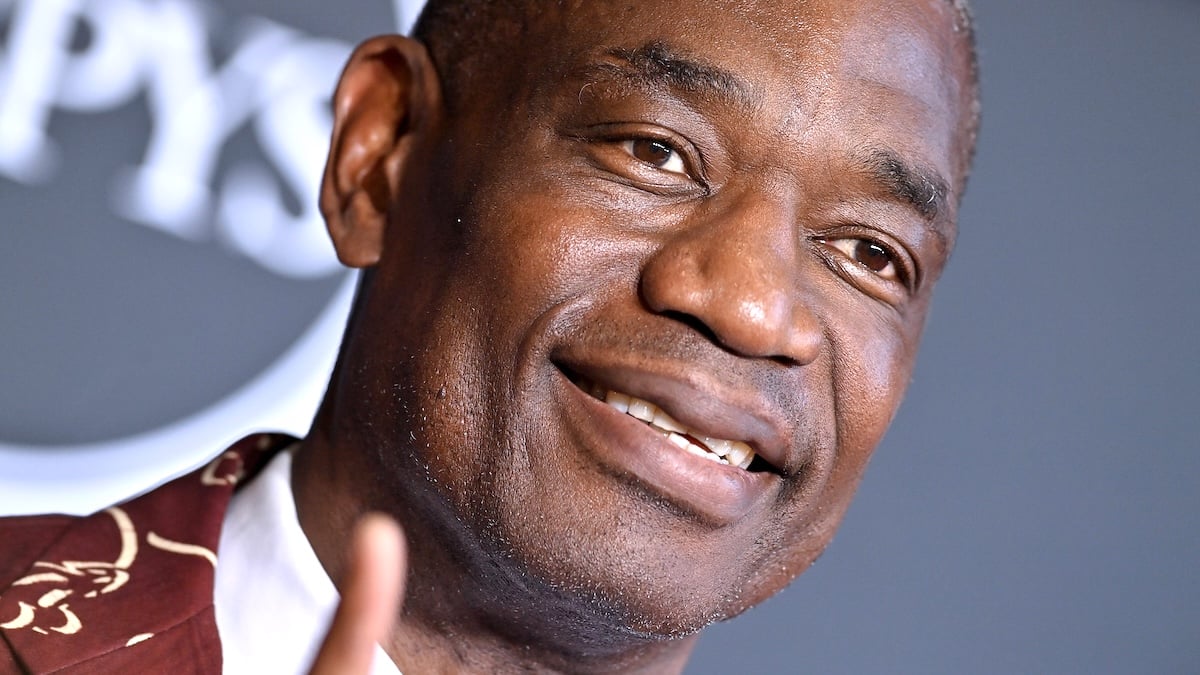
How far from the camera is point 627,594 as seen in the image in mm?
1301

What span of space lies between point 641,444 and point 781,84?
1.19 feet

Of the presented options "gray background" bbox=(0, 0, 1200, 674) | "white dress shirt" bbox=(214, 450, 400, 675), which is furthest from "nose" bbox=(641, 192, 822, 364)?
"gray background" bbox=(0, 0, 1200, 674)

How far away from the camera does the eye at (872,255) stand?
56.1 inches

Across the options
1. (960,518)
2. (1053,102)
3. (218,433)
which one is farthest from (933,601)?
(218,433)

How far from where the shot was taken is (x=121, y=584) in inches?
54.5

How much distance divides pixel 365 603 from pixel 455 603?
613 mm

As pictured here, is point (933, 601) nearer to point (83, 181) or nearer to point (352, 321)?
point (352, 321)

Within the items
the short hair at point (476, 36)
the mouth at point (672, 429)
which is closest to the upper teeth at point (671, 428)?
the mouth at point (672, 429)

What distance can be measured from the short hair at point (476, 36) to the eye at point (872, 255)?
7.7 inches

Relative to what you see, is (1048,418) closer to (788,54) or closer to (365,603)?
(788,54)

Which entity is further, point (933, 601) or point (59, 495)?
point (933, 601)

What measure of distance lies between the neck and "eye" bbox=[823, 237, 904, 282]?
0.42m

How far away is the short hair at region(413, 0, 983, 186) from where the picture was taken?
1.50m

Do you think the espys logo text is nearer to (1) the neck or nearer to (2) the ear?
(2) the ear
